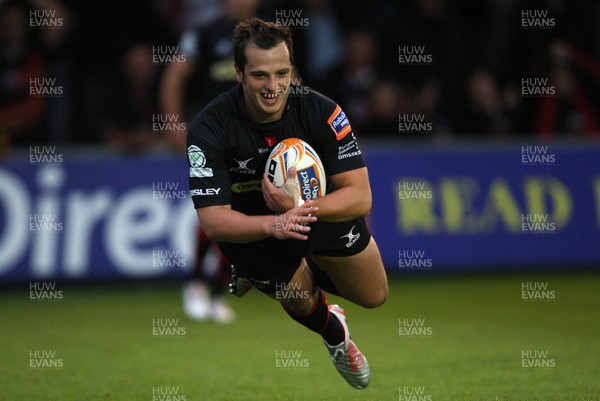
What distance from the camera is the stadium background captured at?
9312mm

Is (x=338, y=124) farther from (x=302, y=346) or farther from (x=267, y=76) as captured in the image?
(x=302, y=346)

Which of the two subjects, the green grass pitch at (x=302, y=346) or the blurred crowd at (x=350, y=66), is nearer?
the green grass pitch at (x=302, y=346)

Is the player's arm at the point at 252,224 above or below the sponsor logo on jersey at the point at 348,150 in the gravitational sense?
below

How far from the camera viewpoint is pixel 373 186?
41.1 ft

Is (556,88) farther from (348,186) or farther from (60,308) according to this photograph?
(348,186)

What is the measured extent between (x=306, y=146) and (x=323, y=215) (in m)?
0.45

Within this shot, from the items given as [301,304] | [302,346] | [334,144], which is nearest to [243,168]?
[334,144]

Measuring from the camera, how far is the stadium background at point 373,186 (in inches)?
367

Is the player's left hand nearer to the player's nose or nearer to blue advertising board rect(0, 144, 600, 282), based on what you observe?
the player's nose

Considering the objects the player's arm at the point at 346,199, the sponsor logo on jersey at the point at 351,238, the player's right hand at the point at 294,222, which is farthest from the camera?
the sponsor logo on jersey at the point at 351,238

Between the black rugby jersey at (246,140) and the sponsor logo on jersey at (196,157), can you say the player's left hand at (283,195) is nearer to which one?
the black rugby jersey at (246,140)

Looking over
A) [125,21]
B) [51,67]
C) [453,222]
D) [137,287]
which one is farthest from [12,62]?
[453,222]

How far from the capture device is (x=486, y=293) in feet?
38.8

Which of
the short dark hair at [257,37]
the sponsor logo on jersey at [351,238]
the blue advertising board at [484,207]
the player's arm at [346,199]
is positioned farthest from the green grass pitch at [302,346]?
the short dark hair at [257,37]
